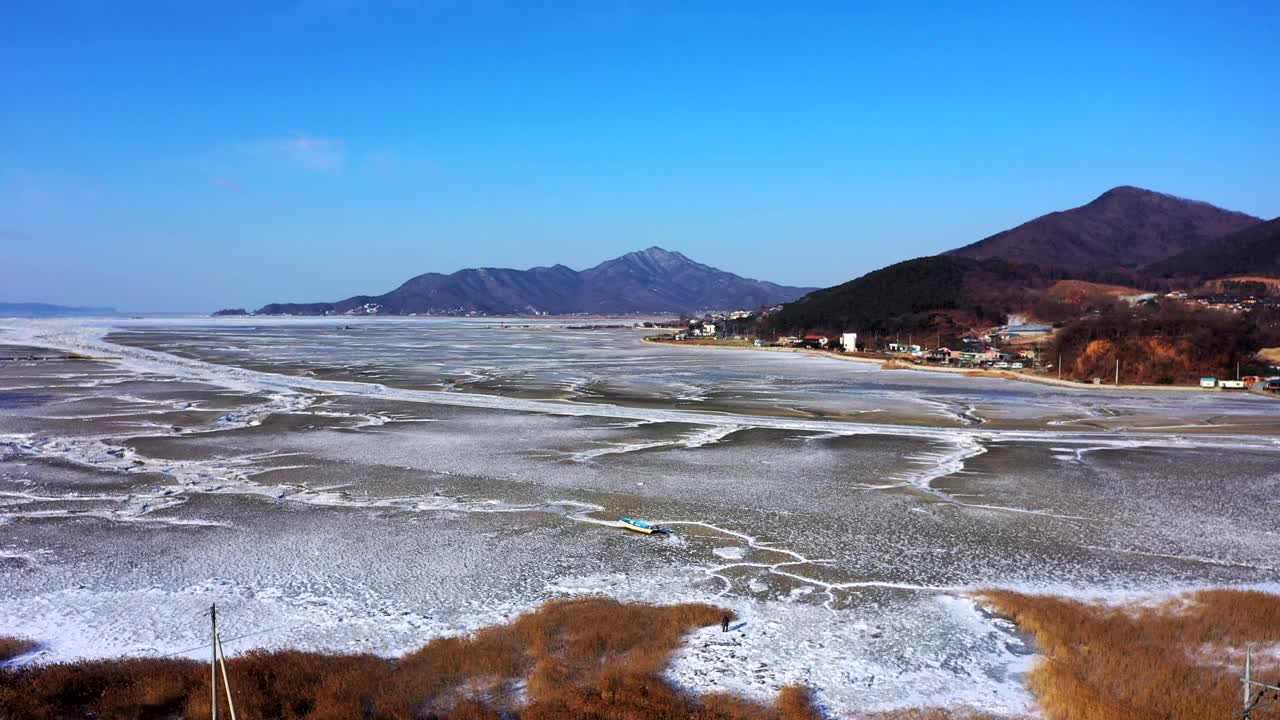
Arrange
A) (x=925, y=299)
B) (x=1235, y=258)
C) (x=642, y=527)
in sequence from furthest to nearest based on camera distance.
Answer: (x=1235, y=258)
(x=925, y=299)
(x=642, y=527)

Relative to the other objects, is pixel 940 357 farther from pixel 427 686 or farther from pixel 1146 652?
pixel 427 686

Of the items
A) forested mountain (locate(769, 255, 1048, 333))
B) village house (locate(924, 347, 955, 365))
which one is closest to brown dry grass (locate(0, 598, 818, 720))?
village house (locate(924, 347, 955, 365))

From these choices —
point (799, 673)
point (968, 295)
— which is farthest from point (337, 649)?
point (968, 295)

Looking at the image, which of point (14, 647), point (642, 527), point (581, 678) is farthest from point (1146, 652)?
point (14, 647)

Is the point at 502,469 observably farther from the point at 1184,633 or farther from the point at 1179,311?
the point at 1179,311

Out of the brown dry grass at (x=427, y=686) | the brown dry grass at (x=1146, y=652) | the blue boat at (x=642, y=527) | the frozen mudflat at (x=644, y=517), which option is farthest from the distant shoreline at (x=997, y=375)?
the brown dry grass at (x=427, y=686)

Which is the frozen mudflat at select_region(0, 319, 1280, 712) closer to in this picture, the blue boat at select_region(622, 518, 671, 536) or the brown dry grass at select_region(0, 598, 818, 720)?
the blue boat at select_region(622, 518, 671, 536)
